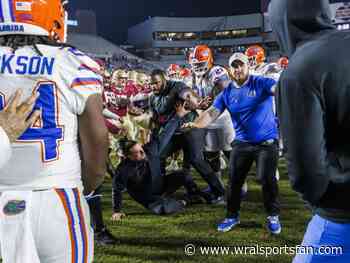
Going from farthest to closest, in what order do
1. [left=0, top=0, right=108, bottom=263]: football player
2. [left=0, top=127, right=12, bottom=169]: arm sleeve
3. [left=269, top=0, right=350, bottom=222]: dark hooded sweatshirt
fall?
[left=0, top=0, right=108, bottom=263]: football player, [left=0, top=127, right=12, bottom=169]: arm sleeve, [left=269, top=0, right=350, bottom=222]: dark hooded sweatshirt

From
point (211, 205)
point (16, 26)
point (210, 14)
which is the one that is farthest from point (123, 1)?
point (16, 26)

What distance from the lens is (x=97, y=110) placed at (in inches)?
83.8

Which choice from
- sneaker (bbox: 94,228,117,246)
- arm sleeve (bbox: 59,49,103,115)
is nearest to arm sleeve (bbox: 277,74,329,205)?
arm sleeve (bbox: 59,49,103,115)

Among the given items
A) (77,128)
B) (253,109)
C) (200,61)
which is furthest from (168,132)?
(77,128)

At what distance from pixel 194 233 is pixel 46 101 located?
3.79 m

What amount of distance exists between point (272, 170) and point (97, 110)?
350cm

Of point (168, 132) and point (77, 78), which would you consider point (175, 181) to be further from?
point (77, 78)

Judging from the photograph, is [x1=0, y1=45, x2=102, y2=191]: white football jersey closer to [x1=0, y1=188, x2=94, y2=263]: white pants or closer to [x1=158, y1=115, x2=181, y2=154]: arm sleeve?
[x1=0, y1=188, x2=94, y2=263]: white pants

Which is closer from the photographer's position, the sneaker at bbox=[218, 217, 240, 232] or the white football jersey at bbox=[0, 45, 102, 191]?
the white football jersey at bbox=[0, 45, 102, 191]

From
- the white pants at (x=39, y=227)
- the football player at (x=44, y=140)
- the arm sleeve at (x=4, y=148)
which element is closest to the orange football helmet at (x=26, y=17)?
the football player at (x=44, y=140)

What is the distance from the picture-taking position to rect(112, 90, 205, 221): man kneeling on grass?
614 centimetres

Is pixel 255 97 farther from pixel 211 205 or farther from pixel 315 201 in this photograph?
pixel 315 201

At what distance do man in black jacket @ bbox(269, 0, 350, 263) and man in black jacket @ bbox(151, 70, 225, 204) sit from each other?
498cm

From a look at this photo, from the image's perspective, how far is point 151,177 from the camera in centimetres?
639
